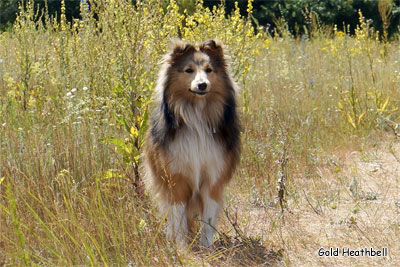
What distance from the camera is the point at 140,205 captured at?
3.72 m

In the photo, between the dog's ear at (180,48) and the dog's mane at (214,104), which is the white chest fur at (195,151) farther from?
the dog's ear at (180,48)

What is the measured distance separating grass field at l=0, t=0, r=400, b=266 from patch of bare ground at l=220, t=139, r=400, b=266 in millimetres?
12

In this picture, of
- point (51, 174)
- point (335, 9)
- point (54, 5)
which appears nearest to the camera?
point (51, 174)

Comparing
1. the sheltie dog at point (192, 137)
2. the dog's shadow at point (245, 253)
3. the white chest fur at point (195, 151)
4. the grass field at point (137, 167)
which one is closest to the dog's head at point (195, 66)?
the sheltie dog at point (192, 137)

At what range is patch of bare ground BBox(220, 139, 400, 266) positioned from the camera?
348cm

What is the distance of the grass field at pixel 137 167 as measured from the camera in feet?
10.8

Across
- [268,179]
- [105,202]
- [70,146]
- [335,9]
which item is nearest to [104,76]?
[70,146]

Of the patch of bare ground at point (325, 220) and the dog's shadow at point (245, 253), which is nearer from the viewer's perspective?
the dog's shadow at point (245, 253)

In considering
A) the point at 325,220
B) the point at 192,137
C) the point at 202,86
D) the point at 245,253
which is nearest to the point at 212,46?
the point at 202,86

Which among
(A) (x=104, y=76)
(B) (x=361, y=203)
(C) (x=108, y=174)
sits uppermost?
(A) (x=104, y=76)

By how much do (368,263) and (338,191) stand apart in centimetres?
123

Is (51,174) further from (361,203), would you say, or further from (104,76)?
(361,203)

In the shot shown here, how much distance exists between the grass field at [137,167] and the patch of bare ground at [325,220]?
0.04 feet

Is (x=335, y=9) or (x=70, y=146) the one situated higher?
(x=335, y=9)
